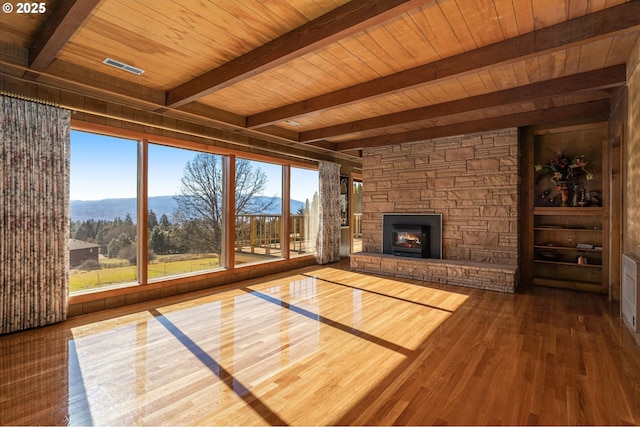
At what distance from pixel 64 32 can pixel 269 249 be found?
4720 mm

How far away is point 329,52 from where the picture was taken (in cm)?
301

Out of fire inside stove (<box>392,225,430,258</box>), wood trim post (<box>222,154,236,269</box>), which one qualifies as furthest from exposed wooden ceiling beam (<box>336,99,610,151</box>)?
wood trim post (<box>222,154,236,269</box>)

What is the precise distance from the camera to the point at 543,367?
251 cm

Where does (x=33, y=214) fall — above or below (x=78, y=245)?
above

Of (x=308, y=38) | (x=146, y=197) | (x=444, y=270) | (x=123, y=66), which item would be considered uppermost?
(x=123, y=66)

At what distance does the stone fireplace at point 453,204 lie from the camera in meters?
5.23

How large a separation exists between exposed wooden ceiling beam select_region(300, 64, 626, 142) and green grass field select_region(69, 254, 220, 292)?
3.25 meters

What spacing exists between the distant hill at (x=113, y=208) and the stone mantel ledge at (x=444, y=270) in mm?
3697

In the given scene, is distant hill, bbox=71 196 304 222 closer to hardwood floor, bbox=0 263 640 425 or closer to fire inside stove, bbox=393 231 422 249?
hardwood floor, bbox=0 263 640 425

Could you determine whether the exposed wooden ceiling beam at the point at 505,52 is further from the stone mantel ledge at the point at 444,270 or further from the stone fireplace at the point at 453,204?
the stone mantel ledge at the point at 444,270

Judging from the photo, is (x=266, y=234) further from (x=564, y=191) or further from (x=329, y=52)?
(x=564, y=191)

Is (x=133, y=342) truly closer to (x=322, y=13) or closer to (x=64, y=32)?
(x=64, y=32)

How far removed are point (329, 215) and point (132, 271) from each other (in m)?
4.22

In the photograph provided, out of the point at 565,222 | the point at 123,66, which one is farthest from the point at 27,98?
the point at 565,222
